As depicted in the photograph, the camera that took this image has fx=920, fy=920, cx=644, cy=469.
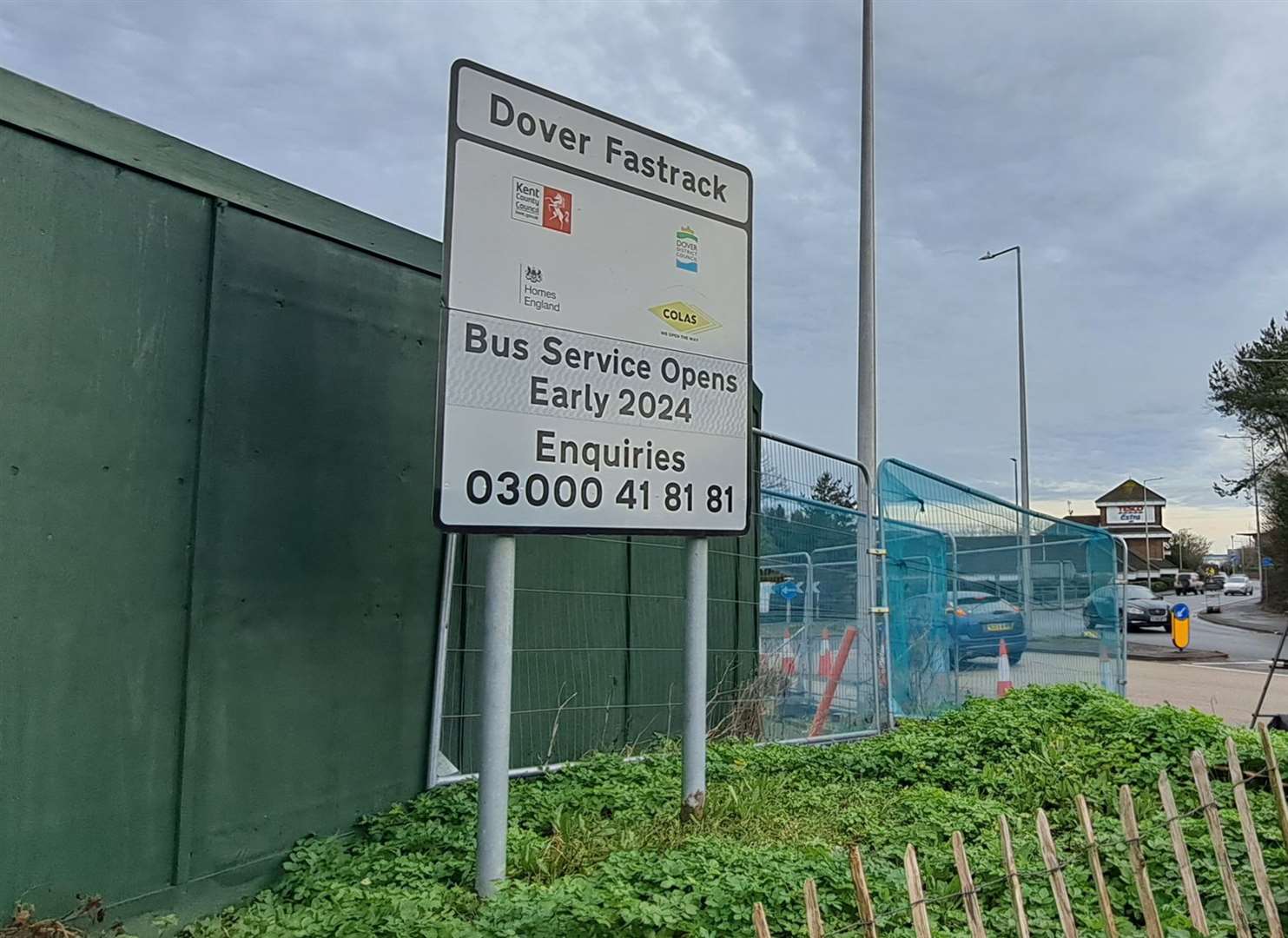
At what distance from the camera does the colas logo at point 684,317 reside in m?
4.36

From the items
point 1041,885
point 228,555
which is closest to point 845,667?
point 1041,885

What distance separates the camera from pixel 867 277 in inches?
370

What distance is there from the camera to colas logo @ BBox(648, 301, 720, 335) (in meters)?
4.36

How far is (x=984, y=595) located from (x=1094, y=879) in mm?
5448

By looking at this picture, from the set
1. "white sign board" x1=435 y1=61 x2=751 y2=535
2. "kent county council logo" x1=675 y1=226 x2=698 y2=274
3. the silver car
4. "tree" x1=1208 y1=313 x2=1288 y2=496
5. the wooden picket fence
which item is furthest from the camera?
the silver car

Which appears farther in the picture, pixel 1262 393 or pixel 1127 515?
pixel 1127 515

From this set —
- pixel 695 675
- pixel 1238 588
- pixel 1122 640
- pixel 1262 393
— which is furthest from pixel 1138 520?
pixel 695 675

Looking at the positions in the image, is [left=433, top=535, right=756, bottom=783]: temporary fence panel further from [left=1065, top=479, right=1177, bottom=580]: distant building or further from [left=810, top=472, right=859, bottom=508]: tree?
[left=1065, top=479, right=1177, bottom=580]: distant building

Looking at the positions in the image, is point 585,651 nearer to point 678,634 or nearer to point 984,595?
point 678,634

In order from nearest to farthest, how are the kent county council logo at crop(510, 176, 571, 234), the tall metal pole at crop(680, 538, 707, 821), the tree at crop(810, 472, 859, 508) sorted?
the kent county council logo at crop(510, 176, 571, 234) < the tall metal pole at crop(680, 538, 707, 821) < the tree at crop(810, 472, 859, 508)

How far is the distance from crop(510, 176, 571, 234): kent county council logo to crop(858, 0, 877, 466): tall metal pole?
17.1 feet

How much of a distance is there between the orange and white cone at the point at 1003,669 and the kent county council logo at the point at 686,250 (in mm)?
5451

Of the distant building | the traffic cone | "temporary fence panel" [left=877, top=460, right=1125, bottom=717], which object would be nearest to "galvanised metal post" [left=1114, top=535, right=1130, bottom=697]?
"temporary fence panel" [left=877, top=460, right=1125, bottom=717]

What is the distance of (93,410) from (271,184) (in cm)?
127
